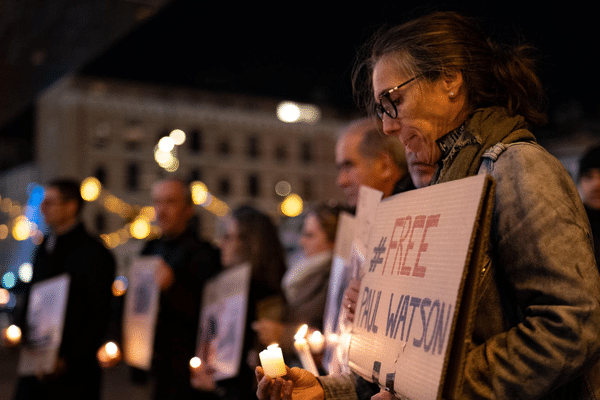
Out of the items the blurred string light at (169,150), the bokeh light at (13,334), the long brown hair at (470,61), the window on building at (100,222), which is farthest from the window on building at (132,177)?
the long brown hair at (470,61)

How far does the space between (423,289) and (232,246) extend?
3540mm

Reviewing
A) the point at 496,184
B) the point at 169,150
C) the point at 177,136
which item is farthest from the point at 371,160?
the point at 177,136

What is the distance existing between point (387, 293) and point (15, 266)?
44277mm

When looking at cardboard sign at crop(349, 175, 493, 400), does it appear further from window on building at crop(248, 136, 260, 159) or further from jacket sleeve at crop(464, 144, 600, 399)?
window on building at crop(248, 136, 260, 159)

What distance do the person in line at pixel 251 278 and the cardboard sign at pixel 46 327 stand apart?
964mm

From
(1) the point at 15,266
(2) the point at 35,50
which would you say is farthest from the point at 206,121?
(2) the point at 35,50

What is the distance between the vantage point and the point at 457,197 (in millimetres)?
1269

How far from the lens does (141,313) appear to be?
422 cm

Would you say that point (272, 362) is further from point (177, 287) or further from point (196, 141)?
point (196, 141)

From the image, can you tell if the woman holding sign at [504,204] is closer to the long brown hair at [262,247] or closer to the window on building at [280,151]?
the long brown hair at [262,247]

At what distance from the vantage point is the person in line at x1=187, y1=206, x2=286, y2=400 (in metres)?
3.83

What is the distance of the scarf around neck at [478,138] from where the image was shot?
144 cm

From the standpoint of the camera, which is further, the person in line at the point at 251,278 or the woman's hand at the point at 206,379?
the person in line at the point at 251,278

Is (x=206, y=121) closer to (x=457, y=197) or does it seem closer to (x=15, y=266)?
(x=15, y=266)
